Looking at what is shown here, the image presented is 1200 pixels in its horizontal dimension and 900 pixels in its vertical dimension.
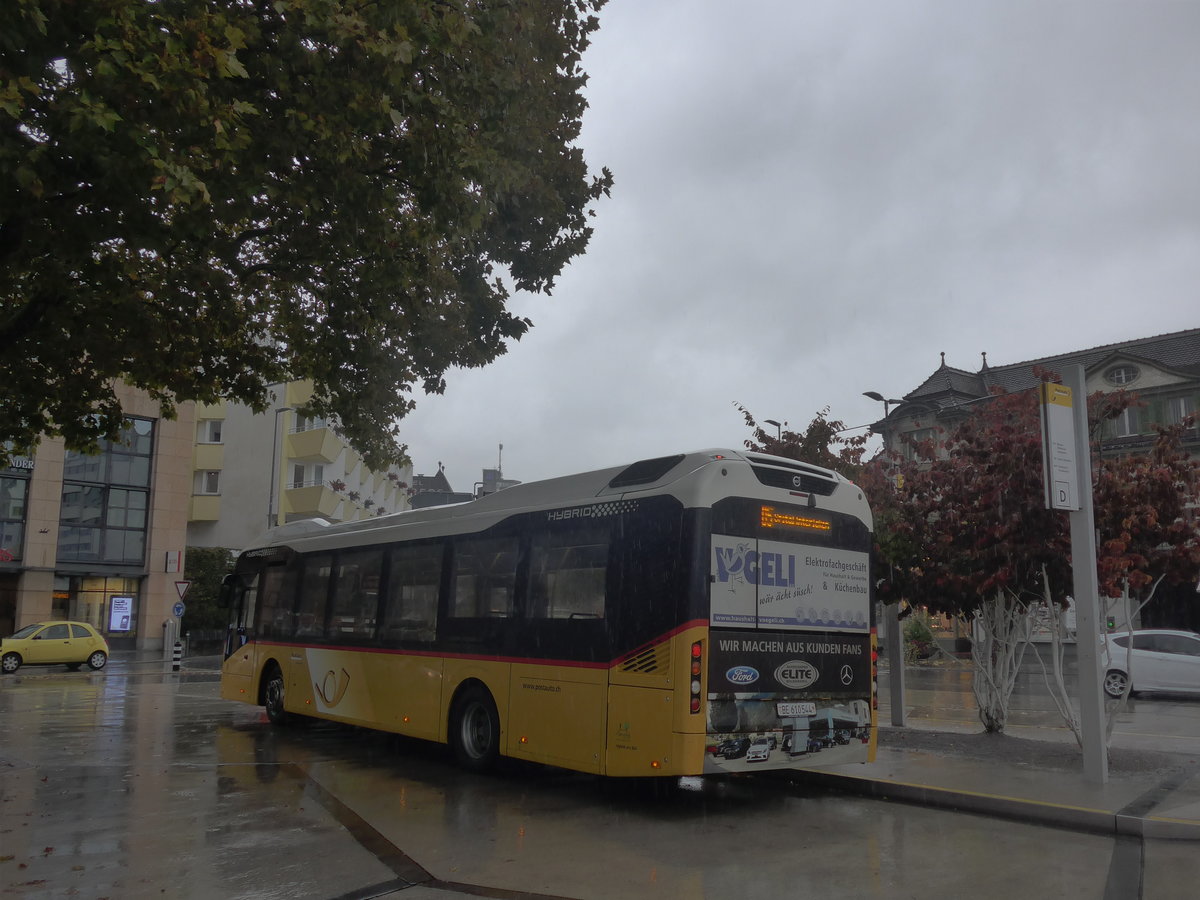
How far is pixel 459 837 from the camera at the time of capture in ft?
26.2

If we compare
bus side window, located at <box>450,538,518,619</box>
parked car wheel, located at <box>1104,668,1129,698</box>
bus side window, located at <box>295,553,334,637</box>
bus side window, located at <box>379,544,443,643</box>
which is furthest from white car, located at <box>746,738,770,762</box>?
parked car wheel, located at <box>1104,668,1129,698</box>

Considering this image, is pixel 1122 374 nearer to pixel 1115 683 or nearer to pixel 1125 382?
pixel 1125 382

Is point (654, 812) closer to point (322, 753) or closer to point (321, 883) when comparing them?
point (321, 883)

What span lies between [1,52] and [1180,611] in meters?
43.5

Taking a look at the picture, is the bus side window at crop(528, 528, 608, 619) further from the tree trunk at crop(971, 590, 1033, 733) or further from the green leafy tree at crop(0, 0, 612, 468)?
the tree trunk at crop(971, 590, 1033, 733)

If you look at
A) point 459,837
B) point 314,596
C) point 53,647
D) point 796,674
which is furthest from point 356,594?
point 53,647

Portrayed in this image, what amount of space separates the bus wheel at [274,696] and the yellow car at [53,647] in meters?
18.0

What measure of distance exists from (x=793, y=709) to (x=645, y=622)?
1.67 metres

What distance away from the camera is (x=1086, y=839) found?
314 inches

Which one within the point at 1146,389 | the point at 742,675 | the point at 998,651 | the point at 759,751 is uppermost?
the point at 1146,389

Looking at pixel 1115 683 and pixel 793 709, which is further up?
pixel 793 709

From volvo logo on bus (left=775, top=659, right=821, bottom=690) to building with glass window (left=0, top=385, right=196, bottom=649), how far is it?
114 feet

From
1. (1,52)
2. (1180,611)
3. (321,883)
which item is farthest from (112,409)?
(1180,611)

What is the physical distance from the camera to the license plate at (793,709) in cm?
916
